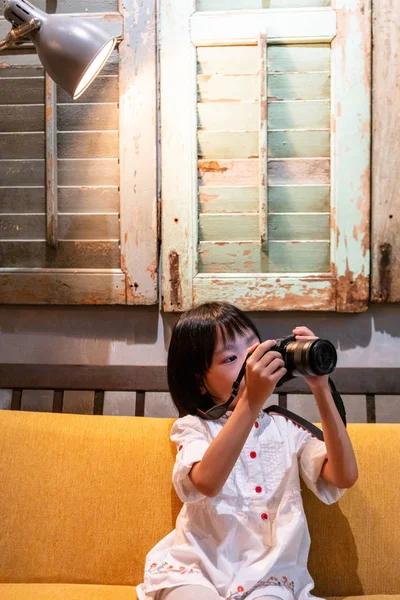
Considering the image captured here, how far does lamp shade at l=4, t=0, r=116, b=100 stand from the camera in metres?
1.50

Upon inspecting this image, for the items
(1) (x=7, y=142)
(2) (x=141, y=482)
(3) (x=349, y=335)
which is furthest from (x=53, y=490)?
(1) (x=7, y=142)

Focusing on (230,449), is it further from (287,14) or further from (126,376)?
(287,14)

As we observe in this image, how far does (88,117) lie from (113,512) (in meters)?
1.12

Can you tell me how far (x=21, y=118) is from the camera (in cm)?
191

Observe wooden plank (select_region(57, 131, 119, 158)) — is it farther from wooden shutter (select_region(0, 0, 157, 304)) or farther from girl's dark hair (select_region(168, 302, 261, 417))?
girl's dark hair (select_region(168, 302, 261, 417))

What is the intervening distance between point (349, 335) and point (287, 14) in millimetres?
933

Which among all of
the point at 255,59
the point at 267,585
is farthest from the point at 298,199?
the point at 267,585

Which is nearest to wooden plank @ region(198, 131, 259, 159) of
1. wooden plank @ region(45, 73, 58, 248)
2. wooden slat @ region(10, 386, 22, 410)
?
wooden plank @ region(45, 73, 58, 248)

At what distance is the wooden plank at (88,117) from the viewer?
1.87 metres

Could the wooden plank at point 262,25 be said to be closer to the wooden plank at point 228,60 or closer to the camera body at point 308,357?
the wooden plank at point 228,60

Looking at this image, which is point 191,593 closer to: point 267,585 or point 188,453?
point 267,585

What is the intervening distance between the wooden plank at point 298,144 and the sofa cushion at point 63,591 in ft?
3.93

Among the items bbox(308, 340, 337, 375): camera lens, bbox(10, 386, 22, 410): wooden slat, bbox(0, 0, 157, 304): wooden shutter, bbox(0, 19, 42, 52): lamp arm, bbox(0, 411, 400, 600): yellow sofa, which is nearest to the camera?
bbox(308, 340, 337, 375): camera lens

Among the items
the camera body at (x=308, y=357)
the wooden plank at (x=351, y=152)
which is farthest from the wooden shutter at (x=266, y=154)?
the camera body at (x=308, y=357)
